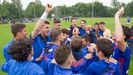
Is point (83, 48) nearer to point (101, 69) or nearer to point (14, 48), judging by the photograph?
point (101, 69)

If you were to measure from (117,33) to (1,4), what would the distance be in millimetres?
102809

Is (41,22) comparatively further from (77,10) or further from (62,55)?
(77,10)

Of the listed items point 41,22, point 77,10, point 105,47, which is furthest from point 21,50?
point 77,10

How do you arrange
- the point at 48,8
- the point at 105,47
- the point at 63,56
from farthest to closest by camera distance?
the point at 48,8 < the point at 105,47 < the point at 63,56

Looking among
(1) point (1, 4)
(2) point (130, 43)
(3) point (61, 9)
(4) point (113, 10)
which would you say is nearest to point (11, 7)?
(1) point (1, 4)

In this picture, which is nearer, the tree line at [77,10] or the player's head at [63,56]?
the player's head at [63,56]

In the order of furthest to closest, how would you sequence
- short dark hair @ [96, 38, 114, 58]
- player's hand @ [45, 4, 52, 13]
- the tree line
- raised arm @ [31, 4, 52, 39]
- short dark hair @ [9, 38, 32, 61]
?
the tree line
player's hand @ [45, 4, 52, 13]
raised arm @ [31, 4, 52, 39]
short dark hair @ [96, 38, 114, 58]
short dark hair @ [9, 38, 32, 61]

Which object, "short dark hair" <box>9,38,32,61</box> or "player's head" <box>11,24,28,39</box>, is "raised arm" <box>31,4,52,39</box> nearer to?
"player's head" <box>11,24,28,39</box>

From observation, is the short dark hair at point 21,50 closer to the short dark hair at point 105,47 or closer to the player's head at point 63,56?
the player's head at point 63,56

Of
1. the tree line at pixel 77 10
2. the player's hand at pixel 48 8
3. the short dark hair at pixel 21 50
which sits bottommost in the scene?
the tree line at pixel 77 10

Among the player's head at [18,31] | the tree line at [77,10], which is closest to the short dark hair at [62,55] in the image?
the player's head at [18,31]

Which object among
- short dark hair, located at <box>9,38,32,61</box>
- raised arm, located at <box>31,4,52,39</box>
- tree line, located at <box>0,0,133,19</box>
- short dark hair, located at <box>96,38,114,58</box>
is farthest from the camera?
tree line, located at <box>0,0,133,19</box>

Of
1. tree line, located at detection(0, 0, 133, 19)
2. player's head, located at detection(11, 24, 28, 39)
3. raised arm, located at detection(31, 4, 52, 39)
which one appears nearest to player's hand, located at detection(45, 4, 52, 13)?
raised arm, located at detection(31, 4, 52, 39)

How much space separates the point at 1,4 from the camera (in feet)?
346
